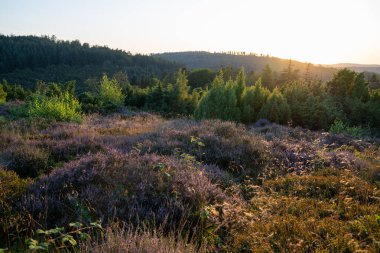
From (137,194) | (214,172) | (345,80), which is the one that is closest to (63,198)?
A: (137,194)

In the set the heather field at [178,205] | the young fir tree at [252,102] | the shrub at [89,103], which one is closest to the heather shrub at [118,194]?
the heather field at [178,205]

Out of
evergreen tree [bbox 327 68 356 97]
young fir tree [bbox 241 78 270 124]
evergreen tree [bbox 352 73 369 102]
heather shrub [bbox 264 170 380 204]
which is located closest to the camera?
heather shrub [bbox 264 170 380 204]

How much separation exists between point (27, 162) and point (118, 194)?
293 centimetres

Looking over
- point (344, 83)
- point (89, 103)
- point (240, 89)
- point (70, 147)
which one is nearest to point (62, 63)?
point (89, 103)

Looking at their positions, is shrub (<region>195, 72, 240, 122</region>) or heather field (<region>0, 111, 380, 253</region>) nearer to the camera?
heather field (<region>0, 111, 380, 253</region>)

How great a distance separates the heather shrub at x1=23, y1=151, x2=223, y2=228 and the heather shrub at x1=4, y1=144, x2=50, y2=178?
4.07 ft

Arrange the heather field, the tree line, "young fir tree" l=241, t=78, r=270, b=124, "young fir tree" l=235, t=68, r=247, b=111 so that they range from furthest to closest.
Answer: "young fir tree" l=235, t=68, r=247, b=111, "young fir tree" l=241, t=78, r=270, b=124, the tree line, the heather field

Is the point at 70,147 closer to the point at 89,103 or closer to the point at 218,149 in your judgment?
the point at 218,149

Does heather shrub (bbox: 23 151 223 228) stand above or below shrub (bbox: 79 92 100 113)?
above

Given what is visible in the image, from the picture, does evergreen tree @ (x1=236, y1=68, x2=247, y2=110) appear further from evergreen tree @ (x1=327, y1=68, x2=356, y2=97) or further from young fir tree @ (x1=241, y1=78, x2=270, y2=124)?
evergreen tree @ (x1=327, y1=68, x2=356, y2=97)

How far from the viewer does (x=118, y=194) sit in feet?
14.0

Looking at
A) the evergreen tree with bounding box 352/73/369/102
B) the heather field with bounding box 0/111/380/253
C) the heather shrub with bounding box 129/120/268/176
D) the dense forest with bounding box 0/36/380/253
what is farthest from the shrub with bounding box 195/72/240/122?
the evergreen tree with bounding box 352/73/369/102

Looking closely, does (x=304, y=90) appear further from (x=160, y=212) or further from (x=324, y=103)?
(x=160, y=212)

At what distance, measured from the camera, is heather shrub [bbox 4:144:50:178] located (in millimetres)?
5871
